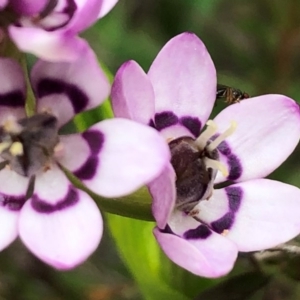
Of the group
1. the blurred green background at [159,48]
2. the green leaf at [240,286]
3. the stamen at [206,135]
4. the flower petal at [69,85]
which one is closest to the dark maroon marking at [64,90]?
the flower petal at [69,85]

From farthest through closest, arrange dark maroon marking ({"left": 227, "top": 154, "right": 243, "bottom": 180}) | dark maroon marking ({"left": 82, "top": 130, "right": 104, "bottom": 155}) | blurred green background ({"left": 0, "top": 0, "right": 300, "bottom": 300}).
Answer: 1. blurred green background ({"left": 0, "top": 0, "right": 300, "bottom": 300})
2. dark maroon marking ({"left": 227, "top": 154, "right": 243, "bottom": 180})
3. dark maroon marking ({"left": 82, "top": 130, "right": 104, "bottom": 155})

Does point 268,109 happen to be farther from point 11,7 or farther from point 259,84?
point 259,84

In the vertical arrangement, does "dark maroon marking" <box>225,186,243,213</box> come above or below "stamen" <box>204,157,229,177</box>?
below

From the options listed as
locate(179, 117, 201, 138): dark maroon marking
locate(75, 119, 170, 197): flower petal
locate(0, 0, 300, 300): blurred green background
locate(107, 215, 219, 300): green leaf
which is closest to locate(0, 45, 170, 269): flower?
locate(75, 119, 170, 197): flower petal

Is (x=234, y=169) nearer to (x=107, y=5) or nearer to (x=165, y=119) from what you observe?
(x=165, y=119)

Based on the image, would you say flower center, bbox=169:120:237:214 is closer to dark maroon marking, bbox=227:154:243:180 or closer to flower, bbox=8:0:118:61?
dark maroon marking, bbox=227:154:243:180

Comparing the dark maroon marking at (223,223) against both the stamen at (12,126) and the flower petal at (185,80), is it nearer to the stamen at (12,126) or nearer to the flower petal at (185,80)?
the flower petal at (185,80)

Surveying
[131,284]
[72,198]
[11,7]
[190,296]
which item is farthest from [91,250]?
[131,284]
